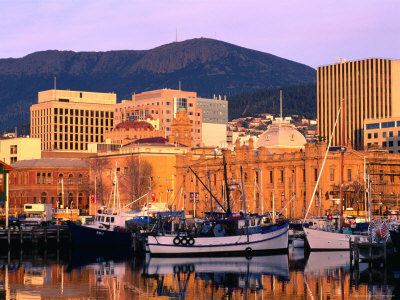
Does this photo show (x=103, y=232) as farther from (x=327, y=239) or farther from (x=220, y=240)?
(x=327, y=239)

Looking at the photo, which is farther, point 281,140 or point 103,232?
point 281,140

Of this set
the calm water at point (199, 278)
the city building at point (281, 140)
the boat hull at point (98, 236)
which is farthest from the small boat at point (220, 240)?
the city building at point (281, 140)

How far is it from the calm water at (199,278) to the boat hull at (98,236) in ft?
46.8

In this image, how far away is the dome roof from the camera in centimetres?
19088

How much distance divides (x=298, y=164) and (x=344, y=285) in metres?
92.8

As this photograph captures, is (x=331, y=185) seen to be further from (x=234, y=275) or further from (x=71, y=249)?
(x=234, y=275)

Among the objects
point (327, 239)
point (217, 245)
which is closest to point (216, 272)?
point (217, 245)

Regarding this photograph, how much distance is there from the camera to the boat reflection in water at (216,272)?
74.5 metres

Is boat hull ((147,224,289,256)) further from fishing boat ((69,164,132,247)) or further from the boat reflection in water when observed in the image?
fishing boat ((69,164,132,247))

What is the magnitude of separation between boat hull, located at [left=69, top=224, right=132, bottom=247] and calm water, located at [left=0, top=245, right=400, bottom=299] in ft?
46.8

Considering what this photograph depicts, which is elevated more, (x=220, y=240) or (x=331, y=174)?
(x=331, y=174)

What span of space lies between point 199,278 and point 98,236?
42.5 meters

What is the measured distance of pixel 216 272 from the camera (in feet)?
278

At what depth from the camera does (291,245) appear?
124 m
